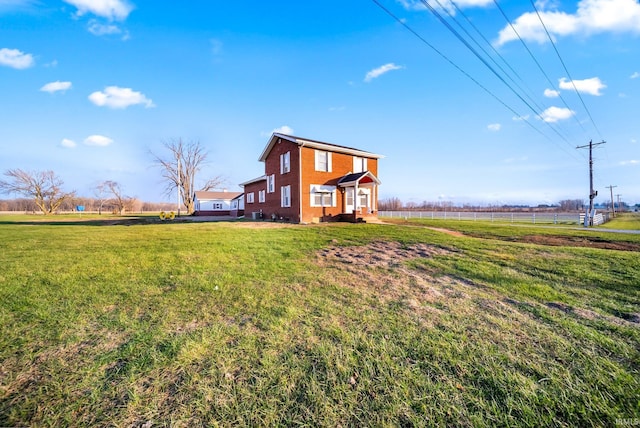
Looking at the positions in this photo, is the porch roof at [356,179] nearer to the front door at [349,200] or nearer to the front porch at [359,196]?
the front porch at [359,196]

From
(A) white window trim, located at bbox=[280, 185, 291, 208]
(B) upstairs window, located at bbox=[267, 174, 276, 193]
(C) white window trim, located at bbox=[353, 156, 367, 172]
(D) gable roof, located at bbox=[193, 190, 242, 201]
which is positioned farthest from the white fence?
(D) gable roof, located at bbox=[193, 190, 242, 201]

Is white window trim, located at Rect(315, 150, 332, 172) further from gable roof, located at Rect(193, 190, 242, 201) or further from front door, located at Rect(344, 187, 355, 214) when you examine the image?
gable roof, located at Rect(193, 190, 242, 201)

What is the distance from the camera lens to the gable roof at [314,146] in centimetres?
1848

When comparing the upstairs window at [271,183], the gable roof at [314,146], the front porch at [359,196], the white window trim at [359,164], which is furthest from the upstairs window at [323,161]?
the upstairs window at [271,183]

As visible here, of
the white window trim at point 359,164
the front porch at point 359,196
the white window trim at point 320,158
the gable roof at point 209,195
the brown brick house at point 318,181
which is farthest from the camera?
the gable roof at point 209,195

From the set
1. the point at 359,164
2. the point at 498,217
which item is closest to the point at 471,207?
the point at 498,217

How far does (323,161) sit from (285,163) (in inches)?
125

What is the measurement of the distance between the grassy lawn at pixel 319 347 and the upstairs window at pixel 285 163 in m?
14.9

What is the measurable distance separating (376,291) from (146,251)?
743 cm

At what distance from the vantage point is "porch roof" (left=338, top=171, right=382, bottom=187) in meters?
18.8

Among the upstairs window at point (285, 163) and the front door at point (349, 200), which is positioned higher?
the upstairs window at point (285, 163)

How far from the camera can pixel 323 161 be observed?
19578mm

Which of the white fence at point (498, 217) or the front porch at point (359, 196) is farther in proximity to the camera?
the white fence at point (498, 217)

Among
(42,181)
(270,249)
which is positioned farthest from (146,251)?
(42,181)
